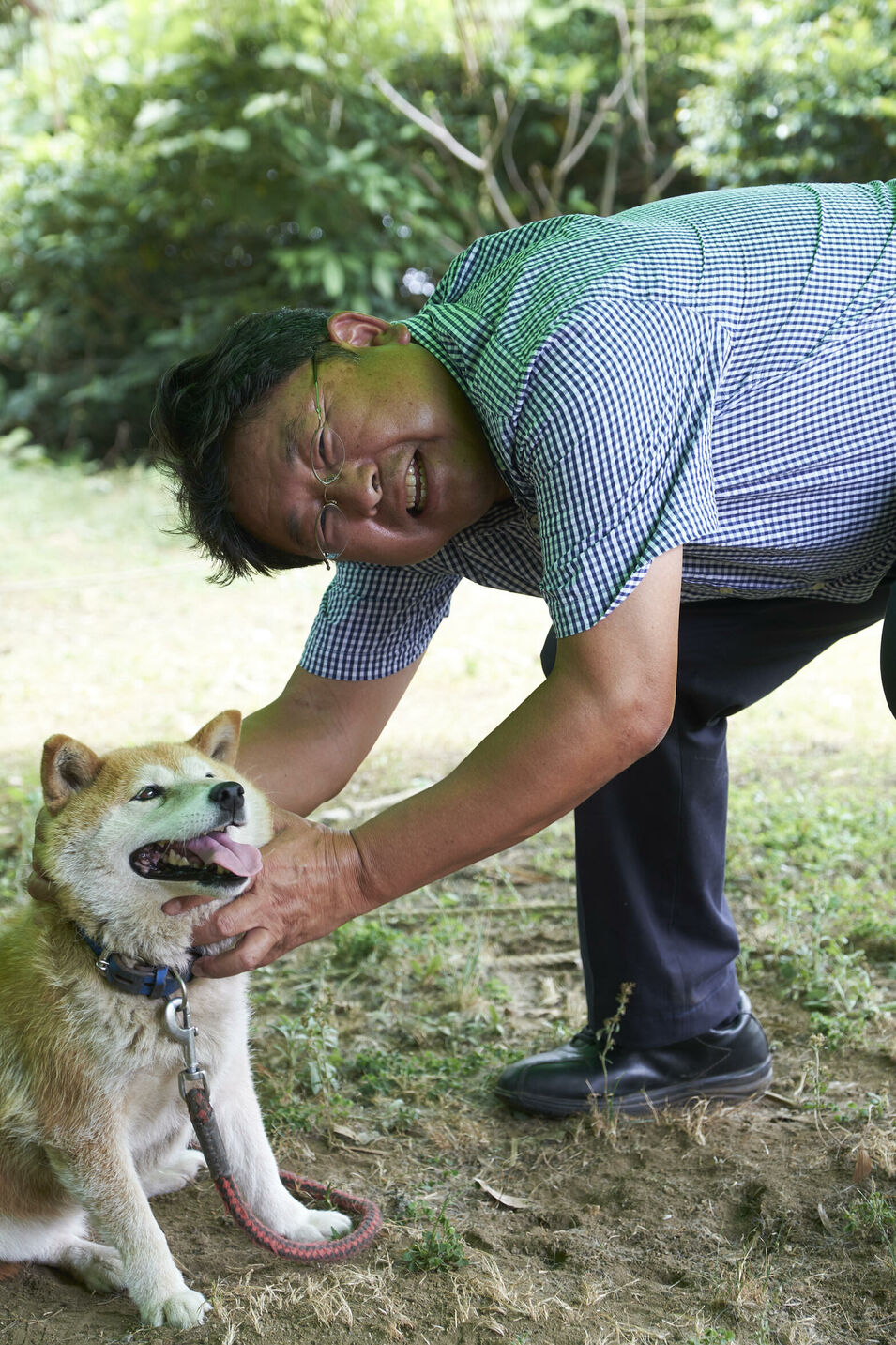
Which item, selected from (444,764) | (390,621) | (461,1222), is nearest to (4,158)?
(444,764)

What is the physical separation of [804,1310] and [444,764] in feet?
10.2

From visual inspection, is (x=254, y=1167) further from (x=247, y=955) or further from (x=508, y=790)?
(x=508, y=790)

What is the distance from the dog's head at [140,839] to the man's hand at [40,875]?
19 mm

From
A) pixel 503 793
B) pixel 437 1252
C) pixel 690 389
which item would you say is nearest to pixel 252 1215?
pixel 437 1252

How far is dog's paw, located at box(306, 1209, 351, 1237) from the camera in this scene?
2252 millimetres

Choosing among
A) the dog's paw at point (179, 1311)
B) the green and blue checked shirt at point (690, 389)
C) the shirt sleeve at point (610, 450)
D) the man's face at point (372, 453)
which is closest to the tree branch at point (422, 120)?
the green and blue checked shirt at point (690, 389)

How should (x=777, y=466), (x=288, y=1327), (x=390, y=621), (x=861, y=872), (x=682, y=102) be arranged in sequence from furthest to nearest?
(x=682, y=102), (x=861, y=872), (x=390, y=621), (x=777, y=466), (x=288, y=1327)

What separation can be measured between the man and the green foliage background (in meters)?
7.57

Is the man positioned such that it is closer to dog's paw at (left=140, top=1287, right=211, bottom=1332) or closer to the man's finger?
the man's finger

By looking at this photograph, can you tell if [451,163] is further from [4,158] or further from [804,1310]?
[804,1310]

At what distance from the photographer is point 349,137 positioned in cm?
1086

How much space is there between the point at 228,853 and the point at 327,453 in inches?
29.0

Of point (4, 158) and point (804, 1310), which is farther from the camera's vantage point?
point (4, 158)

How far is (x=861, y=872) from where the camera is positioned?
145 inches
